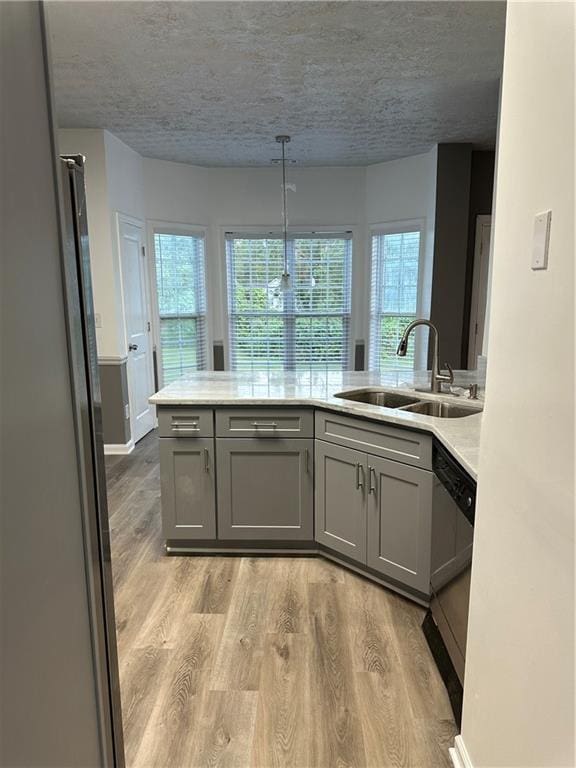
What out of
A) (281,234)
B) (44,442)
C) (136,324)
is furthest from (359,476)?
(281,234)

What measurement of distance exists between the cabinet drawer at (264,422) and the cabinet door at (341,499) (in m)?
0.14

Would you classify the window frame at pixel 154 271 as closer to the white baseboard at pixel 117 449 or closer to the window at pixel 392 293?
the white baseboard at pixel 117 449

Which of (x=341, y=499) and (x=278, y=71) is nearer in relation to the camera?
(x=341, y=499)

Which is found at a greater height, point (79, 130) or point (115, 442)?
point (79, 130)

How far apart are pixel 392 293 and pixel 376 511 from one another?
3.48 m

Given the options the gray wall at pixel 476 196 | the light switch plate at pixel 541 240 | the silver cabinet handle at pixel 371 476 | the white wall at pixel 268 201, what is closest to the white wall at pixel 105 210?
the white wall at pixel 268 201

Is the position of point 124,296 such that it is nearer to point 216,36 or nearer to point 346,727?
point 216,36

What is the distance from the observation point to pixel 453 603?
1933mm

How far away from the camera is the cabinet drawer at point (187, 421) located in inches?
110

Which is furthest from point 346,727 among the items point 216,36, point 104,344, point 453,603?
point 104,344

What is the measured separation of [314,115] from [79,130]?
1920 millimetres

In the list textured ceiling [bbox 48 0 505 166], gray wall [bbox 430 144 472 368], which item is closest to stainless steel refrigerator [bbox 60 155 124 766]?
textured ceiling [bbox 48 0 505 166]

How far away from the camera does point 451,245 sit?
4789mm

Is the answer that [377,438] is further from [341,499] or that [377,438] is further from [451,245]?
[451,245]
